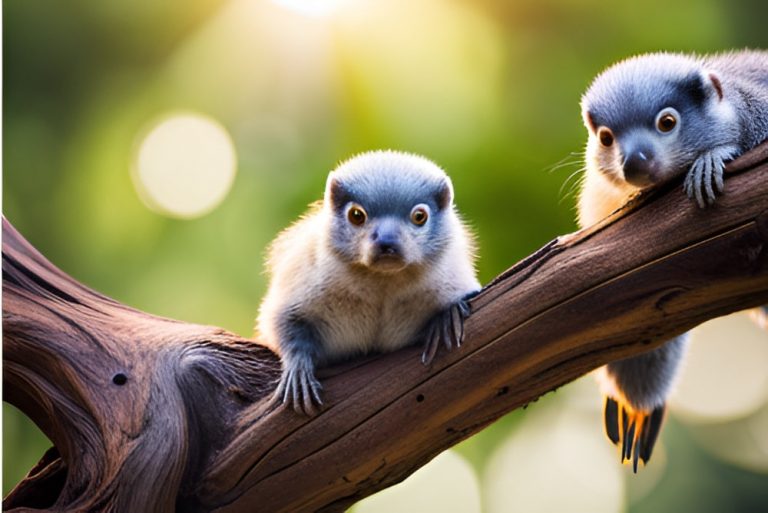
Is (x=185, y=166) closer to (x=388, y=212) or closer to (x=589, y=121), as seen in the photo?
(x=388, y=212)

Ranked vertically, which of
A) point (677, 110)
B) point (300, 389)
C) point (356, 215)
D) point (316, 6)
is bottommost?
point (300, 389)

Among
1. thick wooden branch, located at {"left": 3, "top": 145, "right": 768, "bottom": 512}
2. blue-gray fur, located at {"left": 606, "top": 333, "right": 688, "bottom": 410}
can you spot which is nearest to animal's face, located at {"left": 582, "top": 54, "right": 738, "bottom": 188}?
thick wooden branch, located at {"left": 3, "top": 145, "right": 768, "bottom": 512}

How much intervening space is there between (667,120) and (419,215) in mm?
654

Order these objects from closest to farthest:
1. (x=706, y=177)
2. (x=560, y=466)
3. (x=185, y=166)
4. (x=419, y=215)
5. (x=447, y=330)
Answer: (x=706, y=177)
(x=447, y=330)
(x=419, y=215)
(x=560, y=466)
(x=185, y=166)

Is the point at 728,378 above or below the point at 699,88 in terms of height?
below

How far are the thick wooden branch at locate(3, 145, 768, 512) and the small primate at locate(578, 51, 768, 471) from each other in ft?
0.28

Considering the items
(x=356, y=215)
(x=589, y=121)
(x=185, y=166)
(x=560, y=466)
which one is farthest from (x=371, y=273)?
(x=185, y=166)

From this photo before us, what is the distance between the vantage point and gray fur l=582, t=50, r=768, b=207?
2.02 m

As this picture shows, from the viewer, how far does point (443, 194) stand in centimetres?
239

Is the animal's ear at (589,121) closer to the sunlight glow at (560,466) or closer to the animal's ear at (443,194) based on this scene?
the animal's ear at (443,194)

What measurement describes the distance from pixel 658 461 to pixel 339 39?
71.5 inches

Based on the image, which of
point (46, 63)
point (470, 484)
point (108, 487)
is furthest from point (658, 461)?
point (46, 63)

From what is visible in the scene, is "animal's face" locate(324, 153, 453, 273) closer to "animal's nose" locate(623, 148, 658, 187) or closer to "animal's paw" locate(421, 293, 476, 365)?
"animal's paw" locate(421, 293, 476, 365)

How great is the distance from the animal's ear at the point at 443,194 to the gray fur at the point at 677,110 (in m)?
0.40
